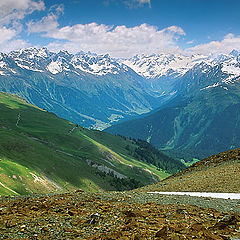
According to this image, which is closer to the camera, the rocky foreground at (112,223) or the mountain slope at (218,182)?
the rocky foreground at (112,223)

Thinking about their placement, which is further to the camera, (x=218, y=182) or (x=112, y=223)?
(x=218, y=182)

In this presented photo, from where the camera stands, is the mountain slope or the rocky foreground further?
the mountain slope

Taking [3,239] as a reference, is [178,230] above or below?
above

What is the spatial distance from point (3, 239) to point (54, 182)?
121 metres

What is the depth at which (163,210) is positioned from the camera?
23188 millimetres

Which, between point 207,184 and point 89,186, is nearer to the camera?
point 207,184

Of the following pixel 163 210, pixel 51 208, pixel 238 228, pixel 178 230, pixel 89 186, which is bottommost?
pixel 89 186

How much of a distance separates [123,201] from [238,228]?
1542 cm

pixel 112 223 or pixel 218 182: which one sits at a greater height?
pixel 218 182

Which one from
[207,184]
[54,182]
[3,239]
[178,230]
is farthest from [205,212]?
[54,182]

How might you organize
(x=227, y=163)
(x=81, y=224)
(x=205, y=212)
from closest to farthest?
(x=81, y=224) < (x=205, y=212) < (x=227, y=163)

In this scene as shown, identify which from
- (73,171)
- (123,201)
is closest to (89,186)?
(73,171)

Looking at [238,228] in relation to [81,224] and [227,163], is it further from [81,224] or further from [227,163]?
[227,163]

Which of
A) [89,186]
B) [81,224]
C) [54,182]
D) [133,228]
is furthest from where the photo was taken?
[89,186]
